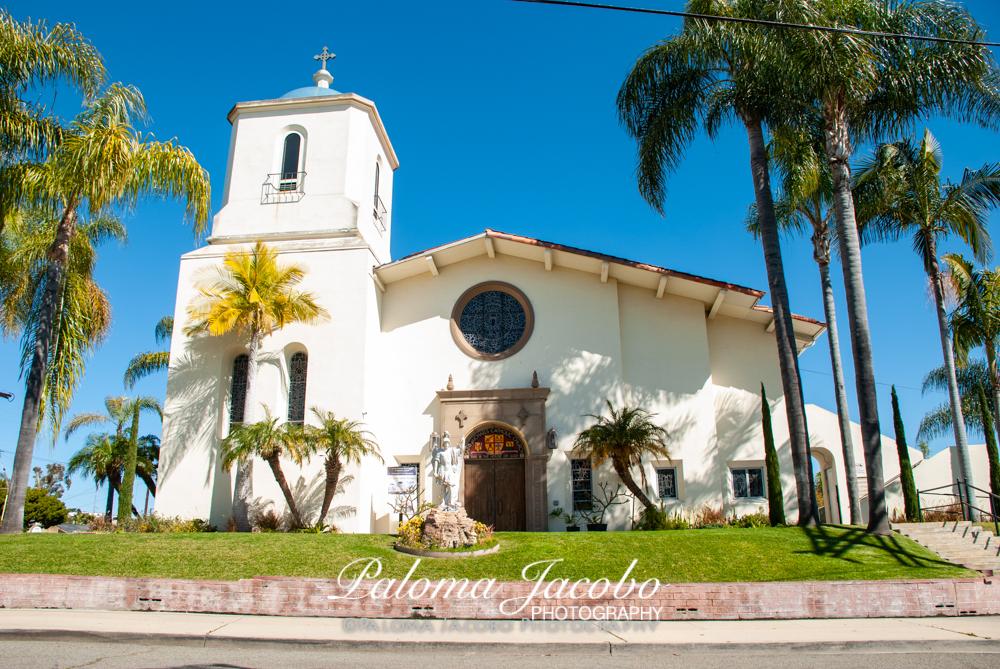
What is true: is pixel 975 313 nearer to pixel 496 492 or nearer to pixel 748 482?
pixel 748 482

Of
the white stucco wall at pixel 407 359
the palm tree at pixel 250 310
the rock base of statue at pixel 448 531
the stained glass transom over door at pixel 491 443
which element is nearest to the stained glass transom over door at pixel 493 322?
the white stucco wall at pixel 407 359

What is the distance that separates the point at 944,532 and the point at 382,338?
48.8ft

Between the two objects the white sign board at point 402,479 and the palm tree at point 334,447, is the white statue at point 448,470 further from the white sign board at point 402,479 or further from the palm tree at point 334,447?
the white sign board at point 402,479

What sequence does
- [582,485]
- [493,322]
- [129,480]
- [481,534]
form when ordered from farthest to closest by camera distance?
[129,480] → [493,322] → [582,485] → [481,534]

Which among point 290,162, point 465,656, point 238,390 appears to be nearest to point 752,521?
point 465,656

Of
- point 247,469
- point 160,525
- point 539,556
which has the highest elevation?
point 247,469

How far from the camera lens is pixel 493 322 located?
21812 millimetres

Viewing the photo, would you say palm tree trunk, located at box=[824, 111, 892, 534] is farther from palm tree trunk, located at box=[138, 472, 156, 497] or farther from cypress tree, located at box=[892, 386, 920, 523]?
palm tree trunk, located at box=[138, 472, 156, 497]

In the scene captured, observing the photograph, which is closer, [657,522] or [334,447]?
[334,447]

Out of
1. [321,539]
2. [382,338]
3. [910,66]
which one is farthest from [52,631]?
[910,66]

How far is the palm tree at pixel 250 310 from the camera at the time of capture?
18.5m

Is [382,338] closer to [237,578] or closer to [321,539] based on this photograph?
[321,539]

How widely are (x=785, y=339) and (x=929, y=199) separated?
777 centimetres

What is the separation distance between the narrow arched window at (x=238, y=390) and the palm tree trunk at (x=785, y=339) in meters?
13.8
